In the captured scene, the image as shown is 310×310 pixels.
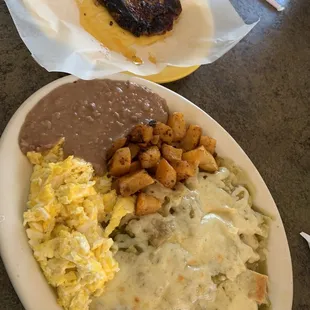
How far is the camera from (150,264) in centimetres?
108

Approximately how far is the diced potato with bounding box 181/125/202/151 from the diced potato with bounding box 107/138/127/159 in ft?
0.61

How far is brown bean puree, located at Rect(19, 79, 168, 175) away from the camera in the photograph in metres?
1.10

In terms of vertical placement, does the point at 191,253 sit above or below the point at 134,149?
below

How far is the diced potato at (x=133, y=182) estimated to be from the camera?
112 cm

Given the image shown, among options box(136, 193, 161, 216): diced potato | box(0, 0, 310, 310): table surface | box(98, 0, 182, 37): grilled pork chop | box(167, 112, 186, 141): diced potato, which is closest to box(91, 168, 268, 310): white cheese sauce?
box(136, 193, 161, 216): diced potato

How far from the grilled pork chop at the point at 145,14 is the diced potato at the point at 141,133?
1.52 feet

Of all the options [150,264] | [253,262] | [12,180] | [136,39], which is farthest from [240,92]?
[12,180]

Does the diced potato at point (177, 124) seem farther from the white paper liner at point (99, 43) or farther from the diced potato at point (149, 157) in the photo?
the white paper liner at point (99, 43)

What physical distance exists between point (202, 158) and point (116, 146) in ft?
0.74

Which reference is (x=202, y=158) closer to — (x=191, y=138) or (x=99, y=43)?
(x=191, y=138)

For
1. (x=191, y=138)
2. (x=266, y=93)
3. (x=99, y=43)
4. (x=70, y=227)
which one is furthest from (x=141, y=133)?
(x=266, y=93)

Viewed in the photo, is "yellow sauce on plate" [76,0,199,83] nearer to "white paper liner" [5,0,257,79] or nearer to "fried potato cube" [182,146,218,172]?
"white paper liner" [5,0,257,79]

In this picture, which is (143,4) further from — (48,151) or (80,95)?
(48,151)

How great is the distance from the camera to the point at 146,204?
3.69 feet
